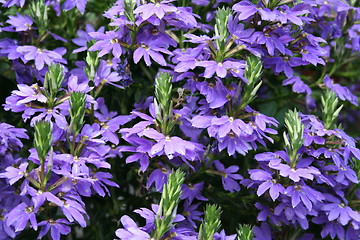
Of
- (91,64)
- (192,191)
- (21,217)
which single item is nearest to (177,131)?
(192,191)

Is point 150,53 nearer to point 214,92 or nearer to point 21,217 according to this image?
point 214,92

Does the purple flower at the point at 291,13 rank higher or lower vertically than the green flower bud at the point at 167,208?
higher

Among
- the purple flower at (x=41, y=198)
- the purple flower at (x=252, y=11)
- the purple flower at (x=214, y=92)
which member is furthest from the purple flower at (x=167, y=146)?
the purple flower at (x=252, y=11)

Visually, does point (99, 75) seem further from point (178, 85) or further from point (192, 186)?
point (192, 186)

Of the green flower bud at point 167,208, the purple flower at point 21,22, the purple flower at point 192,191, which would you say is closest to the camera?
the green flower bud at point 167,208

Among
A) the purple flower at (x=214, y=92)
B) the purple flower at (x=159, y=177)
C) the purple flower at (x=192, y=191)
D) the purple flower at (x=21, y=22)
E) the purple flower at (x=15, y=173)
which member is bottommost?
the purple flower at (x=192, y=191)

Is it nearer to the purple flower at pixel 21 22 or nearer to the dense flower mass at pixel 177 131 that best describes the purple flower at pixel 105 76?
the dense flower mass at pixel 177 131

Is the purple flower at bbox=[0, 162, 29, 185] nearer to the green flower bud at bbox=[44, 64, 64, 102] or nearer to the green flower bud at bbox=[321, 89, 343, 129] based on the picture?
the green flower bud at bbox=[44, 64, 64, 102]

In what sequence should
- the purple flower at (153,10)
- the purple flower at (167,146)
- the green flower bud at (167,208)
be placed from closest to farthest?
the green flower bud at (167,208)
the purple flower at (167,146)
the purple flower at (153,10)
